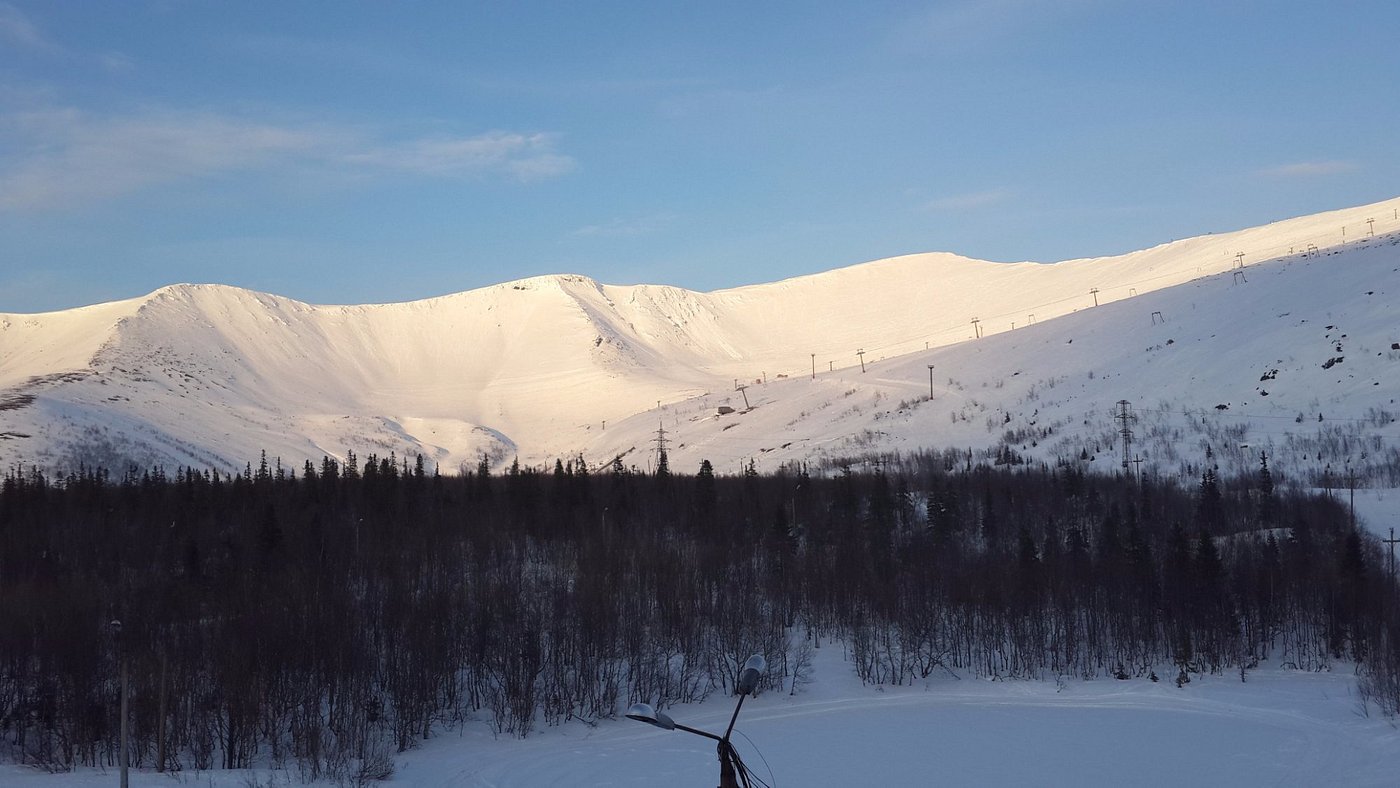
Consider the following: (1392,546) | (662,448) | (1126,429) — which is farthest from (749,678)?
(662,448)

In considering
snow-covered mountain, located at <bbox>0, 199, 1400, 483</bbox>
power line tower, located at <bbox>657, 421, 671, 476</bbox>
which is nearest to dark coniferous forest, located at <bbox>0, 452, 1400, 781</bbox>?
power line tower, located at <bbox>657, 421, 671, 476</bbox>

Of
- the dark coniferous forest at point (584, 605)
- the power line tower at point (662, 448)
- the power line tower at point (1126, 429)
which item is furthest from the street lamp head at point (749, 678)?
the power line tower at point (1126, 429)

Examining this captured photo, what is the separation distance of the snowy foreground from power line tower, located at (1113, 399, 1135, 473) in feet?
96.6

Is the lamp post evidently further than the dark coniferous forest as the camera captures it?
No

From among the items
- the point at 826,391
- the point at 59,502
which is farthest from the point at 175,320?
the point at 59,502

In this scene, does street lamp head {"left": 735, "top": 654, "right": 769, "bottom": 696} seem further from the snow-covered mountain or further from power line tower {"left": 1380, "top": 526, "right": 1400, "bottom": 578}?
the snow-covered mountain

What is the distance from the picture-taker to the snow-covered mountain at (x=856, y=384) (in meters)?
75.2

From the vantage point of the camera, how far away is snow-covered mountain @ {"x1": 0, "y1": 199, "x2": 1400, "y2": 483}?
75.2 metres

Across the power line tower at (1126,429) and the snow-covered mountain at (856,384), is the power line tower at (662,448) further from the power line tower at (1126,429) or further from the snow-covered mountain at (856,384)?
the power line tower at (1126,429)

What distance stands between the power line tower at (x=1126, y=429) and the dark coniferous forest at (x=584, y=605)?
8.67m

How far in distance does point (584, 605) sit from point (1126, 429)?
137ft

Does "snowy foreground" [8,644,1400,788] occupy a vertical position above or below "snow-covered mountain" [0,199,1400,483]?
below

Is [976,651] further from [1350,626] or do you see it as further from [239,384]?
[239,384]

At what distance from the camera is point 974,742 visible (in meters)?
31.8
